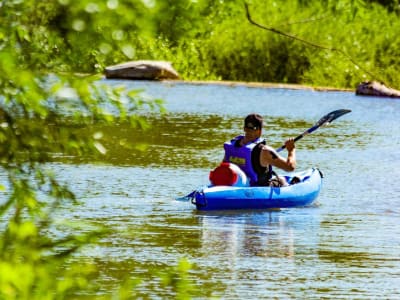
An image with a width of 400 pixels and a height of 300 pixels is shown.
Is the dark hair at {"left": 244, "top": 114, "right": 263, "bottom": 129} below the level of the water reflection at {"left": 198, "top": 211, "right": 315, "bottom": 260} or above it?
above

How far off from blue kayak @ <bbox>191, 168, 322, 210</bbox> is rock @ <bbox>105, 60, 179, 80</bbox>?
873 inches

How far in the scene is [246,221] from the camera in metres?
13.4

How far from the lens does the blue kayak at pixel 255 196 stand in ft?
44.4

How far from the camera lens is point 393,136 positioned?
80.4ft

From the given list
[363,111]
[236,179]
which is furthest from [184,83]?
[236,179]

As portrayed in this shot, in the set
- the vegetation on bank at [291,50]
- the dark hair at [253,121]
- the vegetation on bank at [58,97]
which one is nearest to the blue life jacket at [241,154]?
the dark hair at [253,121]

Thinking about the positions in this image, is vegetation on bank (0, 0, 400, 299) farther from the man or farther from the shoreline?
the shoreline

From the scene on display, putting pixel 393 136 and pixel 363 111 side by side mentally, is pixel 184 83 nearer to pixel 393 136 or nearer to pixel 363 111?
pixel 363 111

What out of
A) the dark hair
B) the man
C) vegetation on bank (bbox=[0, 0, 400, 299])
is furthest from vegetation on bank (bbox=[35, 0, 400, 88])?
vegetation on bank (bbox=[0, 0, 400, 299])

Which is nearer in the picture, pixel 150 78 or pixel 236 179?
pixel 236 179

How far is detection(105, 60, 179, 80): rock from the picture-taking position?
36906 millimetres

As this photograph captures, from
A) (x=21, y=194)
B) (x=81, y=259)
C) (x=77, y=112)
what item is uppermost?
(x=77, y=112)

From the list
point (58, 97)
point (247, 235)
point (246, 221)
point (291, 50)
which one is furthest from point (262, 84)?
point (58, 97)

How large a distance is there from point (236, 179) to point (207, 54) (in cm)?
2392
